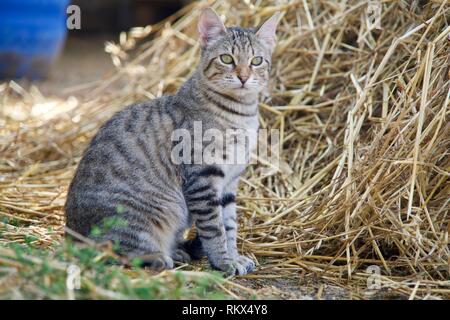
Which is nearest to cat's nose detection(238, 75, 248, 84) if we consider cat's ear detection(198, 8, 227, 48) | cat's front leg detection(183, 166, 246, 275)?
cat's ear detection(198, 8, 227, 48)

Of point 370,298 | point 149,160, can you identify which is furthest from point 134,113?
point 370,298

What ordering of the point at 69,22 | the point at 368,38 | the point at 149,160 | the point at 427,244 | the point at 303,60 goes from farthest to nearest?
the point at 69,22
the point at 303,60
the point at 368,38
the point at 149,160
the point at 427,244

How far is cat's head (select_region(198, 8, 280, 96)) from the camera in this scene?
127 inches

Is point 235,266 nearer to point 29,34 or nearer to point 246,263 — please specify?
point 246,263

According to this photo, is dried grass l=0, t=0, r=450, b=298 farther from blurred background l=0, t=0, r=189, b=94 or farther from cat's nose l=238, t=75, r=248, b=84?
blurred background l=0, t=0, r=189, b=94

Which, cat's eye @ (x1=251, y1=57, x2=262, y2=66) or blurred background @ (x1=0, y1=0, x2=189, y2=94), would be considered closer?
cat's eye @ (x1=251, y1=57, x2=262, y2=66)

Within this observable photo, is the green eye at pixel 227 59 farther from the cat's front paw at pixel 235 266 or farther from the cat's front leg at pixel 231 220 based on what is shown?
the cat's front paw at pixel 235 266

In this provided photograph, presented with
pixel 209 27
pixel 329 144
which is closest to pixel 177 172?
pixel 209 27

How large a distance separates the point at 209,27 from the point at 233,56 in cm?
24

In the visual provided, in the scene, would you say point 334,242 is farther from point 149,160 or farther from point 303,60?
point 303,60

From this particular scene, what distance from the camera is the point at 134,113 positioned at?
3.38 meters

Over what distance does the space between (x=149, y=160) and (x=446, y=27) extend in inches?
70.0

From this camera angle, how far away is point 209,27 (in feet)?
11.1

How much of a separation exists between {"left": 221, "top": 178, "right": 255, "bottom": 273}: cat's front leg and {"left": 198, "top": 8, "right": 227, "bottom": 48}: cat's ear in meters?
0.75
